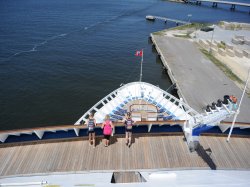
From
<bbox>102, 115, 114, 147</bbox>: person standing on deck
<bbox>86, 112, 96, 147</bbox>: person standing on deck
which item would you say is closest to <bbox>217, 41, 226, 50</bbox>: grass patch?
<bbox>102, 115, 114, 147</bbox>: person standing on deck

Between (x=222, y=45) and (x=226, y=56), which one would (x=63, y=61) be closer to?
(x=226, y=56)

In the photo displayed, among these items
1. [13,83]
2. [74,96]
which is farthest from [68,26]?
[74,96]

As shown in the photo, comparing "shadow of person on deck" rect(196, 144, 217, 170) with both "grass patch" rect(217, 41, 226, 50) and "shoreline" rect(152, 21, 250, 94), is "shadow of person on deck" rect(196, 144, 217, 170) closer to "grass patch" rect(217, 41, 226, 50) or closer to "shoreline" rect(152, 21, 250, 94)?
"shoreline" rect(152, 21, 250, 94)

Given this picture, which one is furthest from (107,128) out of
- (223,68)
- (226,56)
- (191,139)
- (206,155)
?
(226,56)

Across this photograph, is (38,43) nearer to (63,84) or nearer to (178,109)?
(63,84)

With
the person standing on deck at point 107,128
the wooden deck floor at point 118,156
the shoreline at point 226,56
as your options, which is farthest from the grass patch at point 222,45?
the person standing on deck at point 107,128
